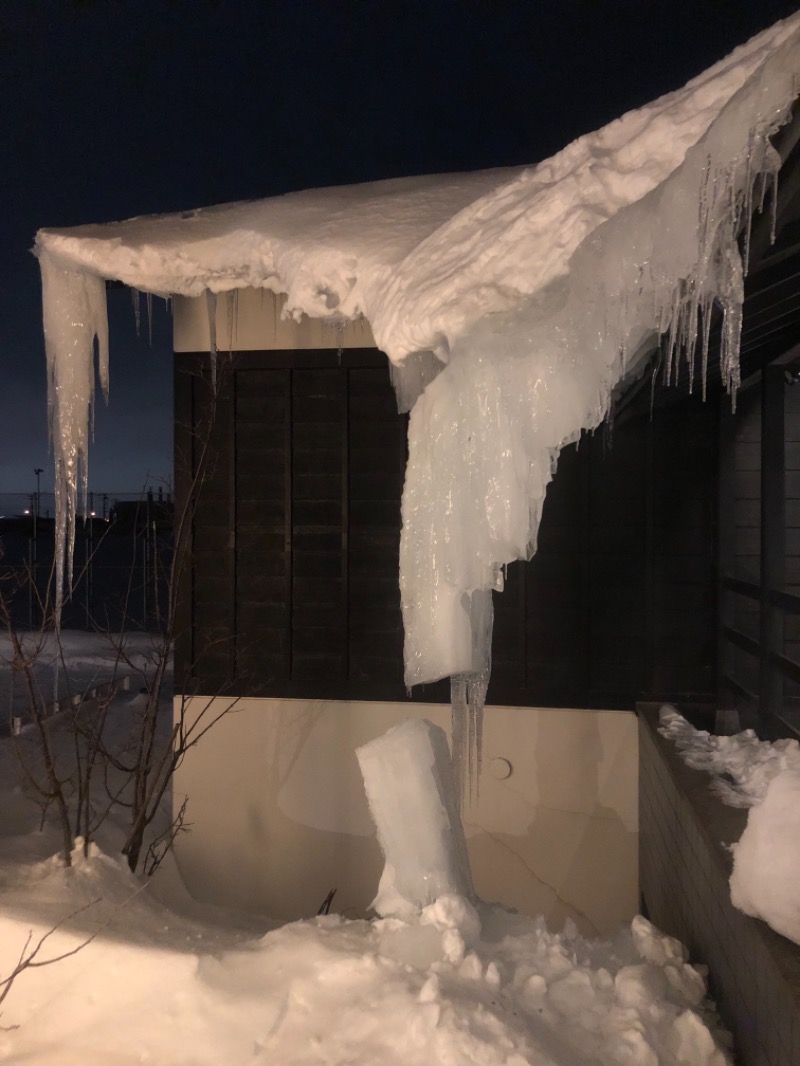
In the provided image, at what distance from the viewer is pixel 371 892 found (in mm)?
4602

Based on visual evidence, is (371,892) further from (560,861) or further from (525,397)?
(525,397)

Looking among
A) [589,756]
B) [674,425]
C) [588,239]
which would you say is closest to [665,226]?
[588,239]

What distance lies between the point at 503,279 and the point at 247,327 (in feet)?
10.4

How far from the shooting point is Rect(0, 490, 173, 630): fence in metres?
4.14

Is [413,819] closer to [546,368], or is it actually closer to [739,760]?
[739,760]

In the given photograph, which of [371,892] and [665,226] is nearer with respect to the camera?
[665,226]

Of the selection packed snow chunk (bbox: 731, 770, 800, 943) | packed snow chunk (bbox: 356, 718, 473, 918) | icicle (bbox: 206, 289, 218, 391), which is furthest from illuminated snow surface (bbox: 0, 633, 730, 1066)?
icicle (bbox: 206, 289, 218, 391)

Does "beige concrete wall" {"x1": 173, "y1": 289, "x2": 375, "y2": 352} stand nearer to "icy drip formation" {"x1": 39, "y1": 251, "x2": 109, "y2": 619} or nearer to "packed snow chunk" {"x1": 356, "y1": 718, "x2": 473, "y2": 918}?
"icy drip formation" {"x1": 39, "y1": 251, "x2": 109, "y2": 619}

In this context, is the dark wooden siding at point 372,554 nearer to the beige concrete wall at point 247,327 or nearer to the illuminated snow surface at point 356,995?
the beige concrete wall at point 247,327

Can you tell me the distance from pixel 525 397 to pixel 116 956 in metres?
2.59

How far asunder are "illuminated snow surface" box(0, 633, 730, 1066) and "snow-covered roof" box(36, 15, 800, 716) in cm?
101

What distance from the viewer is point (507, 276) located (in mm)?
2070

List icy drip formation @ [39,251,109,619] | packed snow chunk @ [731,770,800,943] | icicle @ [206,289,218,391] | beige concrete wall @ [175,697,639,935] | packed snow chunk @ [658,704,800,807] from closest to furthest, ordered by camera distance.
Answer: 1. packed snow chunk @ [731,770,800,943]
2. packed snow chunk @ [658,704,800,807]
3. icy drip formation @ [39,251,109,619]
4. icicle @ [206,289,218,391]
5. beige concrete wall @ [175,697,639,935]

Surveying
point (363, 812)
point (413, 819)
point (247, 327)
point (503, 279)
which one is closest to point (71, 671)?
point (363, 812)
